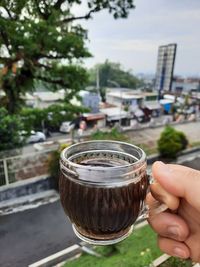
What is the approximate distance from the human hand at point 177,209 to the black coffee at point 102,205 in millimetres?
50

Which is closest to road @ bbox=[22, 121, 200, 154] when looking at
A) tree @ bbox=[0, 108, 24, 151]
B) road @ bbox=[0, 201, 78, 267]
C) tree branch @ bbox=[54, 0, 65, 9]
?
tree @ bbox=[0, 108, 24, 151]

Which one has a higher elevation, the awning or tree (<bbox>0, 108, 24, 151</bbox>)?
tree (<bbox>0, 108, 24, 151</bbox>)

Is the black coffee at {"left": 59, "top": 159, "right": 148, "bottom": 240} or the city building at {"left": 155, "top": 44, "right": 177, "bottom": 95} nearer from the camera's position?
the black coffee at {"left": 59, "top": 159, "right": 148, "bottom": 240}

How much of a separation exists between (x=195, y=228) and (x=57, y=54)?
4368 mm

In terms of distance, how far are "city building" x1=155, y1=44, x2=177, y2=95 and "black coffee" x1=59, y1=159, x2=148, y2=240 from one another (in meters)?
15.3

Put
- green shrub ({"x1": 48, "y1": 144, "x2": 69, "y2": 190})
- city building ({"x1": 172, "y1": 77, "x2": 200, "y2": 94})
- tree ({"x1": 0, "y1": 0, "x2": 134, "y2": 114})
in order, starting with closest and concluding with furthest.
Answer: tree ({"x1": 0, "y1": 0, "x2": 134, "y2": 114}) < green shrub ({"x1": 48, "y1": 144, "x2": 69, "y2": 190}) < city building ({"x1": 172, "y1": 77, "x2": 200, "y2": 94})

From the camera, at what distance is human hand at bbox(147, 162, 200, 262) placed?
0.63 meters

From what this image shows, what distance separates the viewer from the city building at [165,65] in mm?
15025

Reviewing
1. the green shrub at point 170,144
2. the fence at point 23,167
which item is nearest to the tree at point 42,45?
the fence at point 23,167

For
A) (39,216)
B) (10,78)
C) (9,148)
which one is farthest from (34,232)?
(10,78)

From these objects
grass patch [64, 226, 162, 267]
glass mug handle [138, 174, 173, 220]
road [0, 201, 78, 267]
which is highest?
glass mug handle [138, 174, 173, 220]

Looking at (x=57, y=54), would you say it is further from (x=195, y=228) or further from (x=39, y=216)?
(x=195, y=228)

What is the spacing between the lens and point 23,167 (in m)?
4.81

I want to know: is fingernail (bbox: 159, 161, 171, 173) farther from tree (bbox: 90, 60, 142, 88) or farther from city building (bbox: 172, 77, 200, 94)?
tree (bbox: 90, 60, 142, 88)
